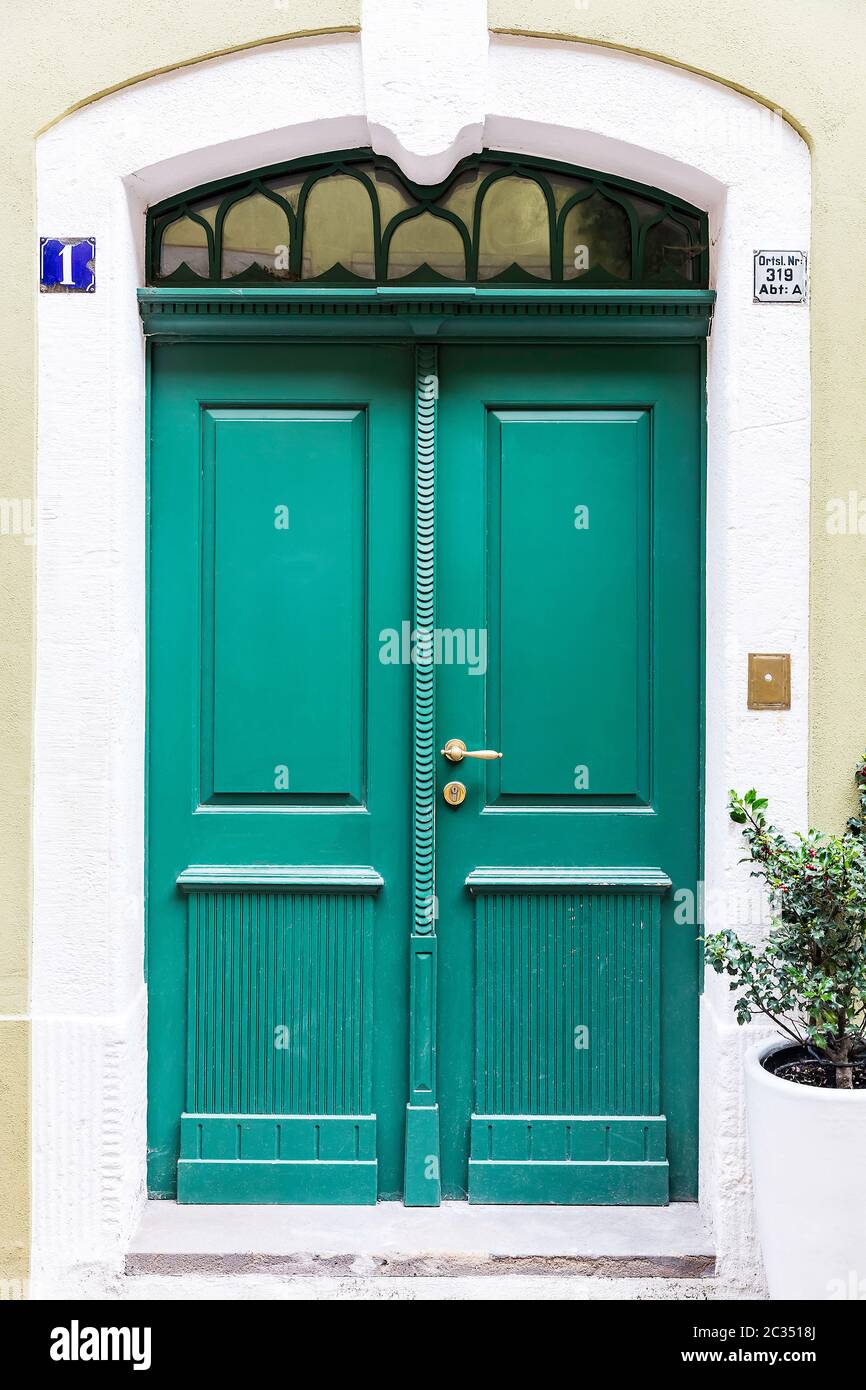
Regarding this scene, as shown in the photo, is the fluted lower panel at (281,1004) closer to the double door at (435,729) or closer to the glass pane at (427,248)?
the double door at (435,729)

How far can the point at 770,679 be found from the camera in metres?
3.37

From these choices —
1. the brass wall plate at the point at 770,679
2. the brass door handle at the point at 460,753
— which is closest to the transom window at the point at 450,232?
the brass wall plate at the point at 770,679

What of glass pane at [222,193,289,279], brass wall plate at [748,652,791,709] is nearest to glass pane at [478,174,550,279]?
glass pane at [222,193,289,279]

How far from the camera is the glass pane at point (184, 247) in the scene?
359cm

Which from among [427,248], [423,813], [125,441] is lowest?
[423,813]

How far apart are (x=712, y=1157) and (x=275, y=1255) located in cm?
134

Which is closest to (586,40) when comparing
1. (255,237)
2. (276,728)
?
(255,237)

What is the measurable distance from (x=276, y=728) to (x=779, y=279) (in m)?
2.05

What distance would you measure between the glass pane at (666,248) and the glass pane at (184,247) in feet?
4.65

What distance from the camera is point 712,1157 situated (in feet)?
11.2

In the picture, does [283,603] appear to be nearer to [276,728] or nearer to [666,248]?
[276,728]

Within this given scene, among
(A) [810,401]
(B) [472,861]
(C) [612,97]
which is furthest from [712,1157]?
(C) [612,97]

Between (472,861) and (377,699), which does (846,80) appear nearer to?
(377,699)
